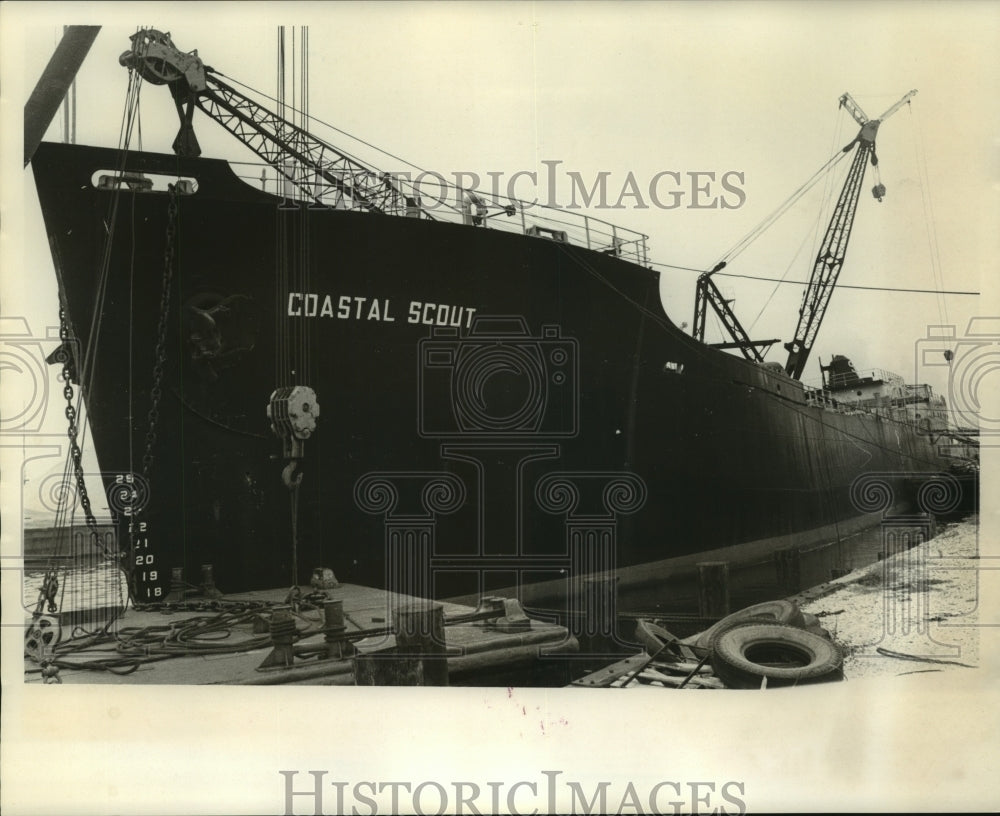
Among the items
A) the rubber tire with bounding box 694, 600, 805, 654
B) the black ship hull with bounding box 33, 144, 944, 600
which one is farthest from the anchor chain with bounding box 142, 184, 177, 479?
the rubber tire with bounding box 694, 600, 805, 654

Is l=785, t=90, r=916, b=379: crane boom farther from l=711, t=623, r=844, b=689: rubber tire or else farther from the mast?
the mast

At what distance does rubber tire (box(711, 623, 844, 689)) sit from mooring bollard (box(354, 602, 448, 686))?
2289 millimetres

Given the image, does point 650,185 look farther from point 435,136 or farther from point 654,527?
point 654,527

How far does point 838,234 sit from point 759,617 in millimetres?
3430

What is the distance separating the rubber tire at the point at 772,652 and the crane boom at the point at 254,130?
181 inches

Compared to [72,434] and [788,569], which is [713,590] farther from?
[72,434]

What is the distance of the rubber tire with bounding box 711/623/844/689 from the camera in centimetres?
572

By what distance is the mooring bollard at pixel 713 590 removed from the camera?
700 centimetres

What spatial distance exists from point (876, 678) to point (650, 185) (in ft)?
14.0

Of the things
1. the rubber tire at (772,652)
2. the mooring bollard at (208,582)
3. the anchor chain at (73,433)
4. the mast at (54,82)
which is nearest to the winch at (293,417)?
the mooring bollard at (208,582)

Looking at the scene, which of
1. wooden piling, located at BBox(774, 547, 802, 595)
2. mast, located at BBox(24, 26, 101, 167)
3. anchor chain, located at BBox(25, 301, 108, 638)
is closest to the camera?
mast, located at BBox(24, 26, 101, 167)

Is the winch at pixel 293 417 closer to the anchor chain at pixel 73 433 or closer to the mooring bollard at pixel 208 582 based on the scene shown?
the mooring bollard at pixel 208 582

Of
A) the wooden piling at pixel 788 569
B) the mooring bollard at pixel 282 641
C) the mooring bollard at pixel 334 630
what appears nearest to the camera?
the mooring bollard at pixel 282 641

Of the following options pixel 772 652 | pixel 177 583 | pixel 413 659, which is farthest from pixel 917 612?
pixel 177 583
